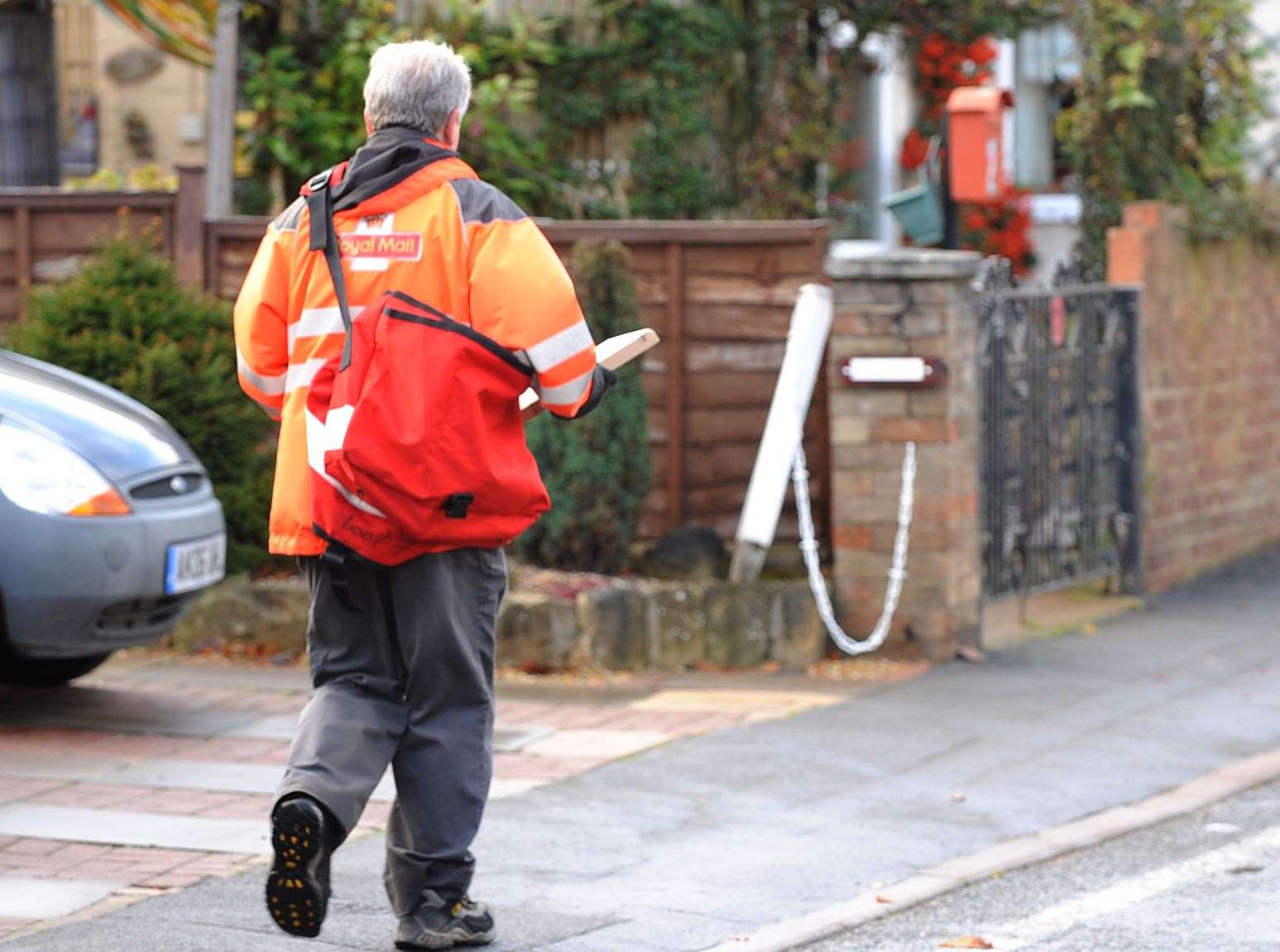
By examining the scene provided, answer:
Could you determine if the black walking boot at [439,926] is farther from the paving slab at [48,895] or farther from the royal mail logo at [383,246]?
the royal mail logo at [383,246]

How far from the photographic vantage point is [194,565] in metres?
6.94

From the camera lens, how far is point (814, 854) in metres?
5.63

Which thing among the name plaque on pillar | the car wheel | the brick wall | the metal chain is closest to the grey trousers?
the car wheel

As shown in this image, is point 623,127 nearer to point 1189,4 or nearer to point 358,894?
point 1189,4

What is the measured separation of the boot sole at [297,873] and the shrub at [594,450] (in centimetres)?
458

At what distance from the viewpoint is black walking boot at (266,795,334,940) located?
413cm

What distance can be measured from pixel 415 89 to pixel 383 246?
1.23 feet

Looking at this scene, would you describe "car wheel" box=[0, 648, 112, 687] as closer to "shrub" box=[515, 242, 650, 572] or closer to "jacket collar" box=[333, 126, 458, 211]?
"shrub" box=[515, 242, 650, 572]

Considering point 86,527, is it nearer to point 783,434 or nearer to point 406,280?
point 406,280

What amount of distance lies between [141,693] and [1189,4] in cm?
709

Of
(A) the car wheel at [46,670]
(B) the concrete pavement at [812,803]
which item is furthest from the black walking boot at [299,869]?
(A) the car wheel at [46,670]

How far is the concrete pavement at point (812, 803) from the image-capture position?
4.87 m

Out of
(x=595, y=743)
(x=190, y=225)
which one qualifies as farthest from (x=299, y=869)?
(x=190, y=225)

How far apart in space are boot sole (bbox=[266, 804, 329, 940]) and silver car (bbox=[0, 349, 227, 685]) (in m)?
2.61
